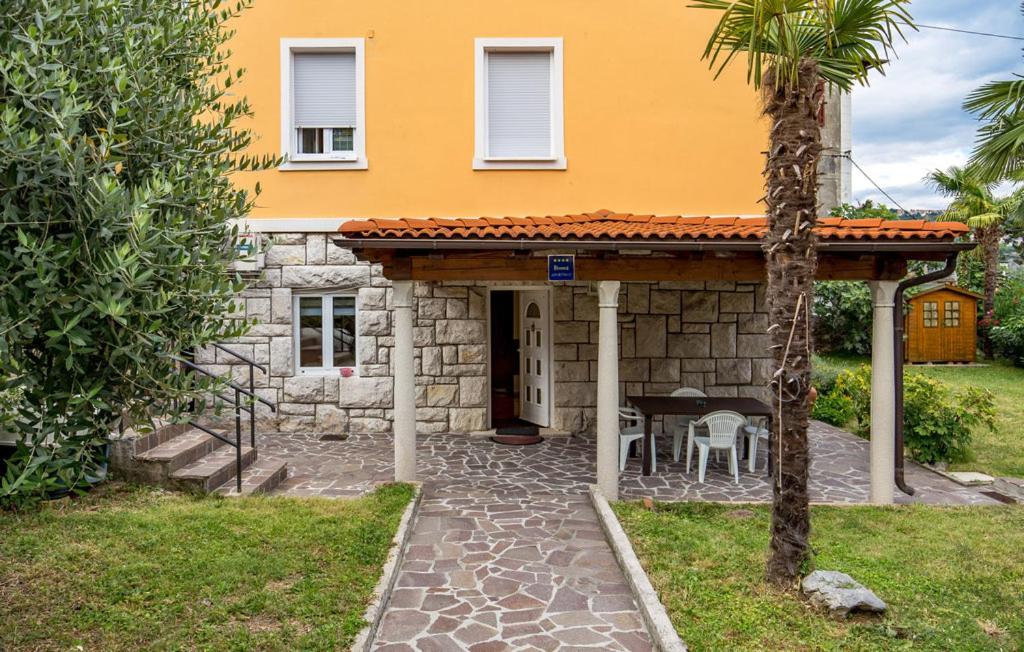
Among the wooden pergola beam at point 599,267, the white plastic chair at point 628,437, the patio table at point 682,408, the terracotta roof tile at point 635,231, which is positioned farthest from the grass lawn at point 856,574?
the terracotta roof tile at point 635,231

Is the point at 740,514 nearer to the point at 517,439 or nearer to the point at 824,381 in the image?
the point at 517,439

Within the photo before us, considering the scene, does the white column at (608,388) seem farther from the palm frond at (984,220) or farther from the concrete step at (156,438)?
the palm frond at (984,220)

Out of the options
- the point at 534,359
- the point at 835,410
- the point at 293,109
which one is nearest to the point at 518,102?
the point at 293,109

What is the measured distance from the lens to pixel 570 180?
9711 mm

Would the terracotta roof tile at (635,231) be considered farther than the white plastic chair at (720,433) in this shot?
No

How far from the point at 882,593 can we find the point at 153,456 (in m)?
6.78

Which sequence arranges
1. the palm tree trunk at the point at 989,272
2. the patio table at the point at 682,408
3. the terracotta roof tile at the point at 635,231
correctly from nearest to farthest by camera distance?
the terracotta roof tile at the point at 635,231, the patio table at the point at 682,408, the palm tree trunk at the point at 989,272

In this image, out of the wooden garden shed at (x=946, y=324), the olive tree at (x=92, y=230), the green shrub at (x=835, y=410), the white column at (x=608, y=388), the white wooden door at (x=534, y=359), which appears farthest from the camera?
the wooden garden shed at (x=946, y=324)

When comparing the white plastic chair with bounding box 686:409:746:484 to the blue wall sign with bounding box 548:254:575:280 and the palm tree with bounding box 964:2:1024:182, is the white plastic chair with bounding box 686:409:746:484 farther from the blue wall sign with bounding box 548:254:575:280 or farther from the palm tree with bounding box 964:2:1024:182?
the palm tree with bounding box 964:2:1024:182

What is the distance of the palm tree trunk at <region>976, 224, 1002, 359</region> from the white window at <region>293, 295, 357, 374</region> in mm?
18182

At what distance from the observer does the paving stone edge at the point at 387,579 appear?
13.5 ft

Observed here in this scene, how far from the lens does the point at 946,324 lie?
18.3 metres

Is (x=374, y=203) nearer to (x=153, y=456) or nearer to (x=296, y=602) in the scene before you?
(x=153, y=456)

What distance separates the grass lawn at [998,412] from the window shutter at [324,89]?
385 inches
